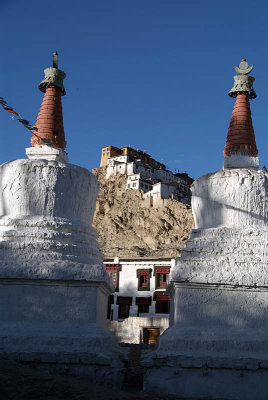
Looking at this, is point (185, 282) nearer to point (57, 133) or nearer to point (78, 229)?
point (78, 229)

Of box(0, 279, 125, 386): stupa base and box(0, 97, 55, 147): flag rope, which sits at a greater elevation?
box(0, 97, 55, 147): flag rope

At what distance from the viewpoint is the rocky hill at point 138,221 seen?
5850cm

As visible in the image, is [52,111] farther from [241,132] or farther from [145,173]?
[145,173]

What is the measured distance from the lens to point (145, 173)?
72.0 m

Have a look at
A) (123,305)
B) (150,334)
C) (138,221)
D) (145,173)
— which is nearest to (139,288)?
(123,305)

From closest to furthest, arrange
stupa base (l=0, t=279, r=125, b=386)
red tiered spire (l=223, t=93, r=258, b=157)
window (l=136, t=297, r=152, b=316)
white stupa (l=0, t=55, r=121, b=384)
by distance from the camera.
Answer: stupa base (l=0, t=279, r=125, b=386) < white stupa (l=0, t=55, r=121, b=384) < red tiered spire (l=223, t=93, r=258, b=157) < window (l=136, t=297, r=152, b=316)

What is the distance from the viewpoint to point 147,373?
7246 mm

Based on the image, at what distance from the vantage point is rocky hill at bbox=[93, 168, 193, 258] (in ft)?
192

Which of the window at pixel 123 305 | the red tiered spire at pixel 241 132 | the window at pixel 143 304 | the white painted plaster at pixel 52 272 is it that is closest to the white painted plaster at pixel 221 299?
the red tiered spire at pixel 241 132

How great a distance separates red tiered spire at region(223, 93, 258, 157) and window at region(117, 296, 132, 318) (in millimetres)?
15295

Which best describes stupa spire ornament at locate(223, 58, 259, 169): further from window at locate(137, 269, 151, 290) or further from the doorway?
window at locate(137, 269, 151, 290)

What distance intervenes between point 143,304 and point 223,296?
15811 mm

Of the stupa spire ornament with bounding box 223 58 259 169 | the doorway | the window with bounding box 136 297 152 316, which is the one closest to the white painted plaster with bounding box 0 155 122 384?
the stupa spire ornament with bounding box 223 58 259 169

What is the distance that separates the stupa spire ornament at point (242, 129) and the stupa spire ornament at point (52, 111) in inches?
148
